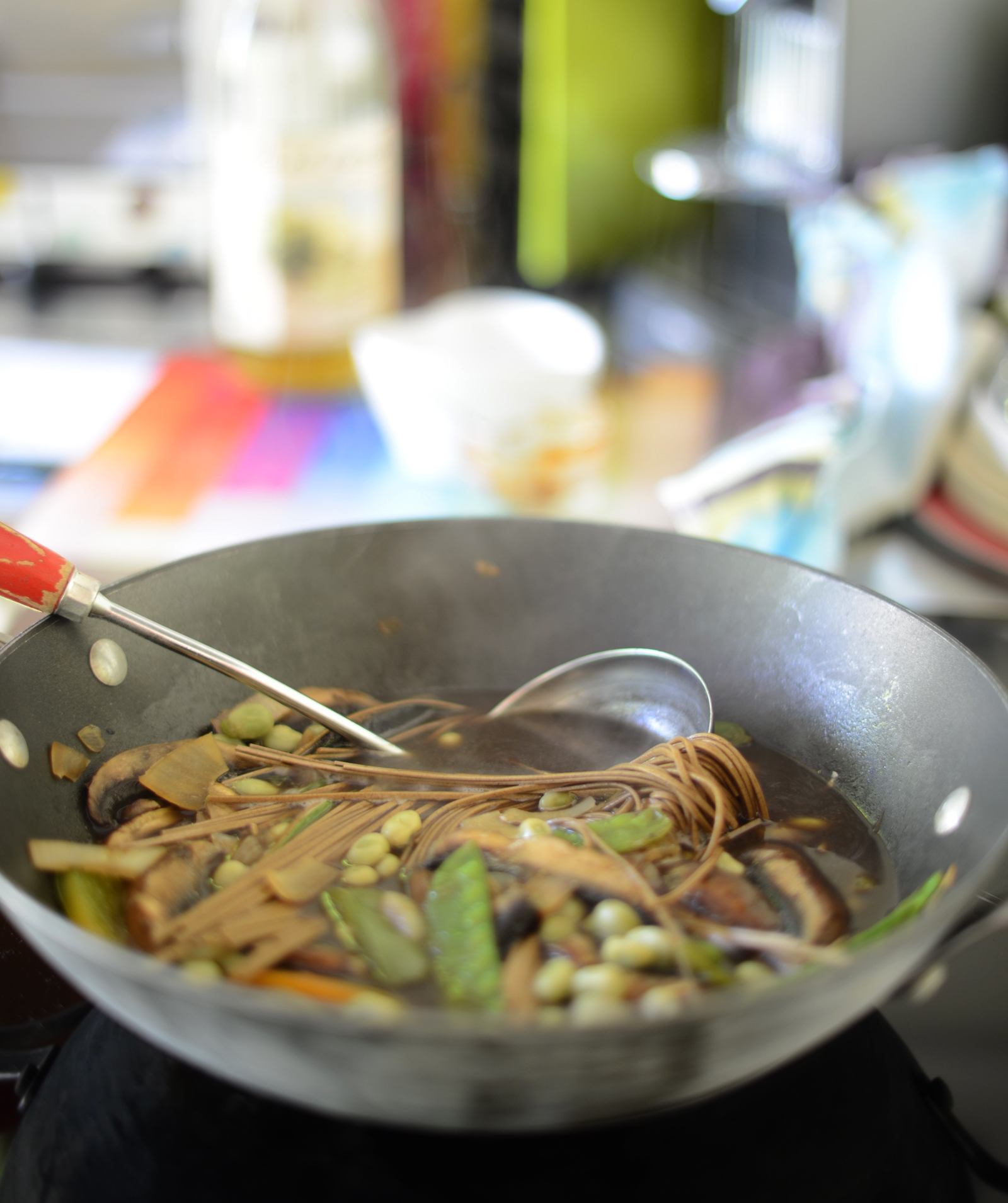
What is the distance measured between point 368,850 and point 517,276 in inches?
67.7

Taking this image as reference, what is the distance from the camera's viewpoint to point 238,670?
0.82m

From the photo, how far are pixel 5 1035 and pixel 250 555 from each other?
398 mm

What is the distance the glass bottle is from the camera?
63.6 inches

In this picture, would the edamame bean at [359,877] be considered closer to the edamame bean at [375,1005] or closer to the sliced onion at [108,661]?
the edamame bean at [375,1005]

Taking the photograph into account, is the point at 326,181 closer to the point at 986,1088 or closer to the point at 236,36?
the point at 236,36

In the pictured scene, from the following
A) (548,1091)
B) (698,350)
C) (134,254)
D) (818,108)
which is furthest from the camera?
(134,254)

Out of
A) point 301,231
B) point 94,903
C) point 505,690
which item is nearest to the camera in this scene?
point 94,903

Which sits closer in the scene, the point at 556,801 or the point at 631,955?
the point at 631,955

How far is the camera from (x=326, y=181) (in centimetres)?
164

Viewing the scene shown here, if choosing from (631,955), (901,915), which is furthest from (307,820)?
(901,915)

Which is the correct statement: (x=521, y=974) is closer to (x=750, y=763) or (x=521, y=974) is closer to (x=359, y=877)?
(x=359, y=877)

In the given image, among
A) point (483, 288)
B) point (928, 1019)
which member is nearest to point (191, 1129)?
point (928, 1019)

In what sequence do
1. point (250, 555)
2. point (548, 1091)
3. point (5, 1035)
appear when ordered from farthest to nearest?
1. point (250, 555)
2. point (5, 1035)
3. point (548, 1091)

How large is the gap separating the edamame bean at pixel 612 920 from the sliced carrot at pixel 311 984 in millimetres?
133
